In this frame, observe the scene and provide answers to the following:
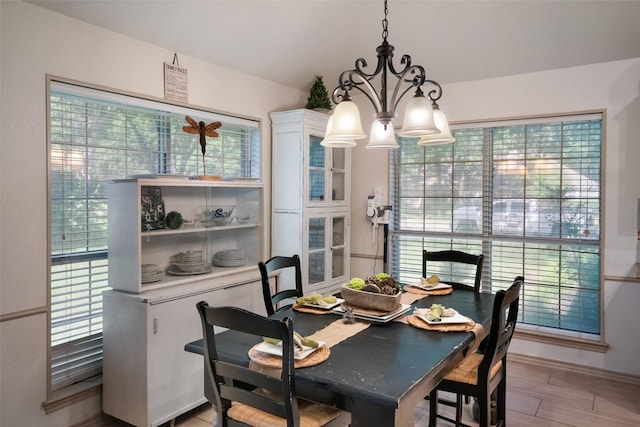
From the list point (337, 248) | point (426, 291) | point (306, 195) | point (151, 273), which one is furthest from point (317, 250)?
point (151, 273)

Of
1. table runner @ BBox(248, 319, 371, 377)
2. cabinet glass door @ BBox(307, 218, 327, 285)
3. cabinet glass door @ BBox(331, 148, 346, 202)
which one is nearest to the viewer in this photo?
table runner @ BBox(248, 319, 371, 377)

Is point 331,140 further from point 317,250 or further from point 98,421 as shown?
point 98,421

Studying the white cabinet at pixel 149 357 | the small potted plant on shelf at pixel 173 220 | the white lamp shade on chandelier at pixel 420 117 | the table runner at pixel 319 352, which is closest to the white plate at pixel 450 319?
the table runner at pixel 319 352

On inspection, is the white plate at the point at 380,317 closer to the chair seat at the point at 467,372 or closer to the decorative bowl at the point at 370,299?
the decorative bowl at the point at 370,299

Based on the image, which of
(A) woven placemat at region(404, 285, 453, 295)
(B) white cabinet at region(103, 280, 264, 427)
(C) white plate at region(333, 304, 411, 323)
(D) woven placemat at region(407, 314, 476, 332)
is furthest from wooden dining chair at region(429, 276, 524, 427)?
(B) white cabinet at region(103, 280, 264, 427)

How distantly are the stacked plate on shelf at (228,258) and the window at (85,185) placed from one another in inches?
28.8

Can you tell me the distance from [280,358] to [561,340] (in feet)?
9.48

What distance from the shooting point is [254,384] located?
1.56 metres

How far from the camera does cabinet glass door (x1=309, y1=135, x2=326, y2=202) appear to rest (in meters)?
3.89

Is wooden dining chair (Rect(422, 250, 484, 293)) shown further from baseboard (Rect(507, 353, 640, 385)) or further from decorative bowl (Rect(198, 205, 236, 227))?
decorative bowl (Rect(198, 205, 236, 227))

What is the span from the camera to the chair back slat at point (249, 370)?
56.6 inches

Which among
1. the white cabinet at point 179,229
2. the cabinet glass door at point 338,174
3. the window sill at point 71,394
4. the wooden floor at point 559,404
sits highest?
the cabinet glass door at point 338,174

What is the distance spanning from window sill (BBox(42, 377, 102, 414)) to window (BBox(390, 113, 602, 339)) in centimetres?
287

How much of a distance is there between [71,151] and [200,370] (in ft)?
5.01
